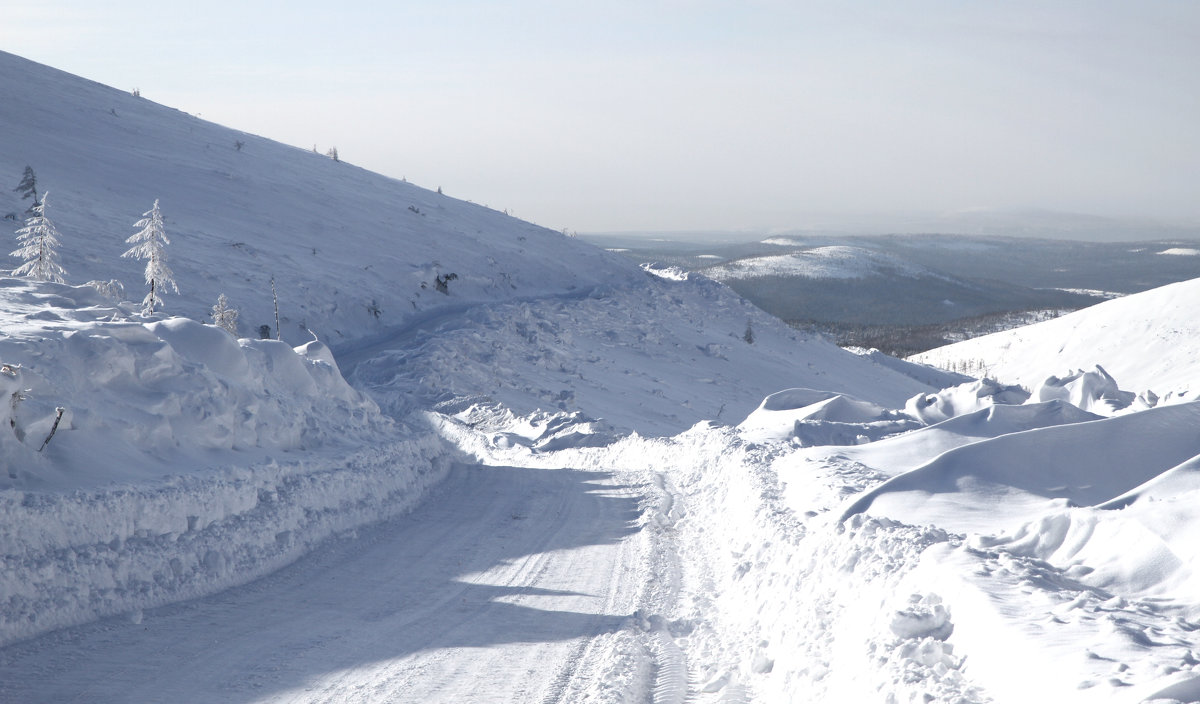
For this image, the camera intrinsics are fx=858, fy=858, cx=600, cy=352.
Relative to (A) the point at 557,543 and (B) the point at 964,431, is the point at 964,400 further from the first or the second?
(A) the point at 557,543

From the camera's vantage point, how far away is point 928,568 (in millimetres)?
5953

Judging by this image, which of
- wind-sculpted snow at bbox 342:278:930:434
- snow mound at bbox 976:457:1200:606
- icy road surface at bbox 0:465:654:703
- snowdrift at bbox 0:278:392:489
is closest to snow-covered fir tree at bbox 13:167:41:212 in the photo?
wind-sculpted snow at bbox 342:278:930:434

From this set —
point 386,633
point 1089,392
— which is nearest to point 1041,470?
point 1089,392

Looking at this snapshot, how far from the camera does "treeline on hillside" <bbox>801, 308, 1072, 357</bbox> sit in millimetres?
137000

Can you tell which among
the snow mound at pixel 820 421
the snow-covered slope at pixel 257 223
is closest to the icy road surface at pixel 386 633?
the snow mound at pixel 820 421

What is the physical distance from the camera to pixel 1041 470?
9.07 meters

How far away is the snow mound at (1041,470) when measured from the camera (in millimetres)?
8516

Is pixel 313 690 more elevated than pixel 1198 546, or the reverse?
pixel 1198 546

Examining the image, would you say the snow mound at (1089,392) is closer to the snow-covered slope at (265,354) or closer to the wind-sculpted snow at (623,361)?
the snow-covered slope at (265,354)

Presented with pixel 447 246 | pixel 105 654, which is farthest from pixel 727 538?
pixel 447 246

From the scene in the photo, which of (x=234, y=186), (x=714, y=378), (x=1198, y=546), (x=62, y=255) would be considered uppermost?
(x=234, y=186)

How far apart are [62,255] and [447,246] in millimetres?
19611

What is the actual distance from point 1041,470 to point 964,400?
7.17 metres

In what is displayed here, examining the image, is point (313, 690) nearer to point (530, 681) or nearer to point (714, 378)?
point (530, 681)
